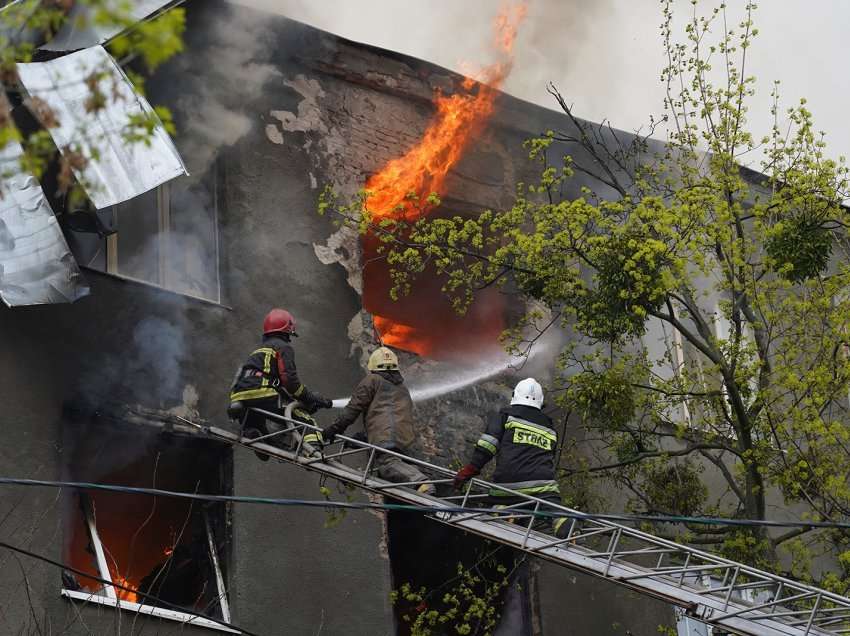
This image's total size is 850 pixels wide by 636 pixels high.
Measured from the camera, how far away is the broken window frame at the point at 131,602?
977 cm

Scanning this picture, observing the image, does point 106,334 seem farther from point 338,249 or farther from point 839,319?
point 839,319

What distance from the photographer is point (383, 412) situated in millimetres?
10703

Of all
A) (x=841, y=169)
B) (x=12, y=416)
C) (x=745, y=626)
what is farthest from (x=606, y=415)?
(x=12, y=416)

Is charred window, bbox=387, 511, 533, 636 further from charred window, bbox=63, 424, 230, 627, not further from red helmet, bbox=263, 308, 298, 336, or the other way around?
red helmet, bbox=263, 308, 298, 336

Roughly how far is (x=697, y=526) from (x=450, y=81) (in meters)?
5.34

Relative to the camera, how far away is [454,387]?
44.0 feet

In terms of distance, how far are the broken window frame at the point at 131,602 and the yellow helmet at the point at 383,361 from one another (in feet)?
6.30

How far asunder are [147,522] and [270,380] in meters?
1.79

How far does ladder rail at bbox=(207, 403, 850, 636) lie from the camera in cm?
880

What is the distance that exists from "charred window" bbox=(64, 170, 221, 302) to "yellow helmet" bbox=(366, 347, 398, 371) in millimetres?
1794

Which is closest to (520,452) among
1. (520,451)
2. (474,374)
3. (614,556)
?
(520,451)

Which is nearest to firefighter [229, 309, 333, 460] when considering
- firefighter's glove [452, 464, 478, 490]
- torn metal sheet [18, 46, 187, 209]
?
firefighter's glove [452, 464, 478, 490]

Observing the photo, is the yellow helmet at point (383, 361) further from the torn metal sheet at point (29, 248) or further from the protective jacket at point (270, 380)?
the torn metal sheet at point (29, 248)

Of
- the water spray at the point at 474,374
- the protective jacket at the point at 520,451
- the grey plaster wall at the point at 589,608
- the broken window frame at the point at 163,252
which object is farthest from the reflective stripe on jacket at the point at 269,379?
the grey plaster wall at the point at 589,608
